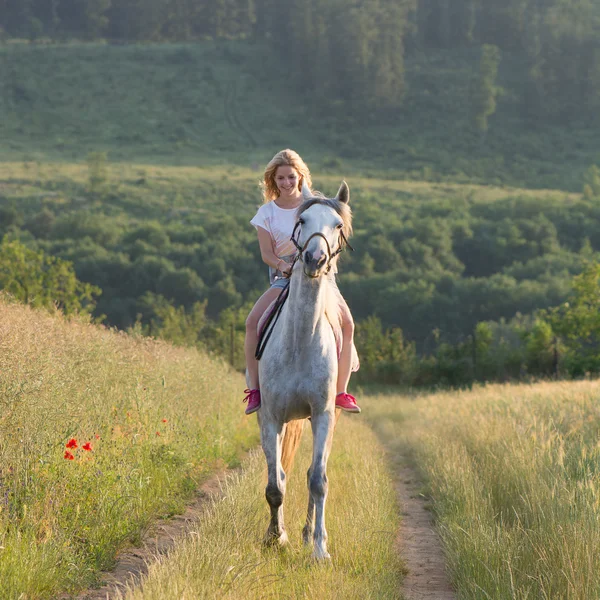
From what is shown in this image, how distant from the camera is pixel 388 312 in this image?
75.6 meters

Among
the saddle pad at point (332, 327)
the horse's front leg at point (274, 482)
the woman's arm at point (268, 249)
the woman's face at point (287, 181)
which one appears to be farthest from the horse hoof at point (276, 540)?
the woman's face at point (287, 181)

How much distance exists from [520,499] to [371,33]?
136 meters

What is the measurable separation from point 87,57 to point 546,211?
313 ft

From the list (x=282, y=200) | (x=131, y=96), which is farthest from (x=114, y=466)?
(x=131, y=96)

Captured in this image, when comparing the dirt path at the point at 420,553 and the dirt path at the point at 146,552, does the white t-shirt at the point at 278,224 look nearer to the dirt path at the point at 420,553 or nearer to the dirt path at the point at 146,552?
the dirt path at the point at 146,552

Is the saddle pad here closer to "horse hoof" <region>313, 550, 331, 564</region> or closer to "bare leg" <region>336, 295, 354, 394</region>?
"bare leg" <region>336, 295, 354, 394</region>

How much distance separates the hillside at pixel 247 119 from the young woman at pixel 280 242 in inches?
4344

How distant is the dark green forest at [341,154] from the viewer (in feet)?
233

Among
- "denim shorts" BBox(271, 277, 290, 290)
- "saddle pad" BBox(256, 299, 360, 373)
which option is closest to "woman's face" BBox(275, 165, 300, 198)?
"denim shorts" BBox(271, 277, 290, 290)

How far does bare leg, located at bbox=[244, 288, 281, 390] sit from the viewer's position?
8367 millimetres

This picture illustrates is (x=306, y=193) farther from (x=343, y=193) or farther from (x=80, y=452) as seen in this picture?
(x=80, y=452)

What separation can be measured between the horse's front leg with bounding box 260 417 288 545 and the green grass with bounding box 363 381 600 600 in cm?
137

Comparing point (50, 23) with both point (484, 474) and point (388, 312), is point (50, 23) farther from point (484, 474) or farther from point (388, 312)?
point (484, 474)

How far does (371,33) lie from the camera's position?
451ft
